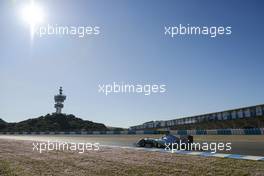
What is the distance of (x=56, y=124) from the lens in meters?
136

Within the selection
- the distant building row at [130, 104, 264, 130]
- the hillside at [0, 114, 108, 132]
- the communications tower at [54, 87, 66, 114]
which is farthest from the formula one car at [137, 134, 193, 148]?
the communications tower at [54, 87, 66, 114]

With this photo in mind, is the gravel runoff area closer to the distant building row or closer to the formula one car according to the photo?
the formula one car

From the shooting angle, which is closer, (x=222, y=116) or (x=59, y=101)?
(x=222, y=116)

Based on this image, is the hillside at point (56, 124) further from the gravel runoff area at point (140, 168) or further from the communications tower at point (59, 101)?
the gravel runoff area at point (140, 168)

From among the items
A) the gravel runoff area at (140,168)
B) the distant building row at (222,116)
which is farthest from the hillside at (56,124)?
the gravel runoff area at (140,168)

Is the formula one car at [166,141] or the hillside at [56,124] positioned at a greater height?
the hillside at [56,124]

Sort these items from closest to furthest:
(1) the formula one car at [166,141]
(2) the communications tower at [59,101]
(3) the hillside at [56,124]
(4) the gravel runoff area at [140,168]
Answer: (4) the gravel runoff area at [140,168] < (1) the formula one car at [166,141] < (3) the hillside at [56,124] < (2) the communications tower at [59,101]

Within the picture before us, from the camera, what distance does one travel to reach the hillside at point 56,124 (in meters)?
133

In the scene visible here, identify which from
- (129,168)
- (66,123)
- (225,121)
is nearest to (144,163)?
(129,168)

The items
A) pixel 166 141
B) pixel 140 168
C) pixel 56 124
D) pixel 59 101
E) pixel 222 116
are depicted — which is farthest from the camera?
pixel 59 101

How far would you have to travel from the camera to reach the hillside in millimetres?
132750

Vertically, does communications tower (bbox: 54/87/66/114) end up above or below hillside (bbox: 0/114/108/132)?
above

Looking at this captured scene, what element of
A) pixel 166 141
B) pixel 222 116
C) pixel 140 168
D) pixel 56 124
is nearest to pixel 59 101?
pixel 56 124

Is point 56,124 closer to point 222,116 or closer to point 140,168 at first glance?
point 222,116
